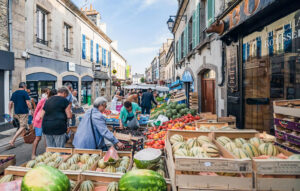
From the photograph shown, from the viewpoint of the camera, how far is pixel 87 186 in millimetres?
1923

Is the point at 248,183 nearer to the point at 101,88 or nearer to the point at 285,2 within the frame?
the point at 285,2

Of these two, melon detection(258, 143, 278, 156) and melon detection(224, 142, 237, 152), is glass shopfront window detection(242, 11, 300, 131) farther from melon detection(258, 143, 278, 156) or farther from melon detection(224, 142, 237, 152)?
melon detection(224, 142, 237, 152)

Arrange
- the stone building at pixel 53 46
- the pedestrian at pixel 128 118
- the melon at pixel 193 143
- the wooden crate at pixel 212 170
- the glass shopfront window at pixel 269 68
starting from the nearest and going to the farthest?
the wooden crate at pixel 212 170 → the melon at pixel 193 143 → the glass shopfront window at pixel 269 68 → the pedestrian at pixel 128 118 → the stone building at pixel 53 46

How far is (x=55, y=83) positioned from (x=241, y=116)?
12.1 metres

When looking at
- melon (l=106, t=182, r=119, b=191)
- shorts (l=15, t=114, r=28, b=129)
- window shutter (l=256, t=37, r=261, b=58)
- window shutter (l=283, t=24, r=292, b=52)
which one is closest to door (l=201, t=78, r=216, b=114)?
window shutter (l=256, t=37, r=261, b=58)

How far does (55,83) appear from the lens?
1342cm

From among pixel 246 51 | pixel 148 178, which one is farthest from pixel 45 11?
pixel 148 178

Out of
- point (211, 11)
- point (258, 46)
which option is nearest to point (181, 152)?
point (258, 46)

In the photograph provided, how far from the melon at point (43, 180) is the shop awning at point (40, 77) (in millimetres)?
10291

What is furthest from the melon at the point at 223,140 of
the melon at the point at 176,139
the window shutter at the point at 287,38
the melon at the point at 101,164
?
the window shutter at the point at 287,38

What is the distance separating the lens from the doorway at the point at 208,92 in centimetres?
927

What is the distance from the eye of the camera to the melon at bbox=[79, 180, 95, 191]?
75.0 inches

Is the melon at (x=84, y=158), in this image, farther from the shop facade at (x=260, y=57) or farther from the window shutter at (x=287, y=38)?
the window shutter at (x=287, y=38)

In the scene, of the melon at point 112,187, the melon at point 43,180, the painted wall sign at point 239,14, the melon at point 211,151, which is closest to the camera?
the melon at point 43,180
